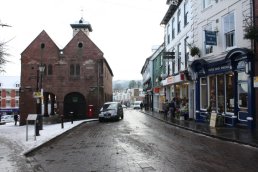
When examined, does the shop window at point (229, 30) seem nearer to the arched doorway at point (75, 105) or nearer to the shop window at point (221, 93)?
the shop window at point (221, 93)

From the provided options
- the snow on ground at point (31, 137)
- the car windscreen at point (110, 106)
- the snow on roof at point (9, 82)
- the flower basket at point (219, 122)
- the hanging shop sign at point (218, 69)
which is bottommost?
the snow on ground at point (31, 137)

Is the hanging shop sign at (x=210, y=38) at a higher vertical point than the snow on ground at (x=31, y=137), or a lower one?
higher

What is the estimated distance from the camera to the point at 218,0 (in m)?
22.3

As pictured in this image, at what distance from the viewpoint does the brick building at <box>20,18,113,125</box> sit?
43.0 metres

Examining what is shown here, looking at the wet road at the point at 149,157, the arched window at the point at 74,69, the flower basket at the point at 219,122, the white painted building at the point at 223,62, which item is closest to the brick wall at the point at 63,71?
the arched window at the point at 74,69

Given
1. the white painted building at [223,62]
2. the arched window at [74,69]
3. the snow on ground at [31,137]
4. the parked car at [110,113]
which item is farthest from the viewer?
the arched window at [74,69]

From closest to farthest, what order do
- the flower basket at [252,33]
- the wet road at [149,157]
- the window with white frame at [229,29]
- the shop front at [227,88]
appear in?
the wet road at [149,157], the flower basket at [252,33], the shop front at [227,88], the window with white frame at [229,29]

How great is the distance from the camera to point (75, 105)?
4353 centimetres

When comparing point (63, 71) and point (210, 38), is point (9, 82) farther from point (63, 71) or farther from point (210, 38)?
point (210, 38)

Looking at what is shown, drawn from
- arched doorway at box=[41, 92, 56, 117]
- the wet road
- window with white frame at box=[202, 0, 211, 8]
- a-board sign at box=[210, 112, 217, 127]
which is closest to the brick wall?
arched doorway at box=[41, 92, 56, 117]

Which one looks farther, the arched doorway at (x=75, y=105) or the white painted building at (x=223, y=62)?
the arched doorway at (x=75, y=105)

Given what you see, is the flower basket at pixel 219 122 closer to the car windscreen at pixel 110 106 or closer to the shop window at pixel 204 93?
the shop window at pixel 204 93

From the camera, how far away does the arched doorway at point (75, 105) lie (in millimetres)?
42894

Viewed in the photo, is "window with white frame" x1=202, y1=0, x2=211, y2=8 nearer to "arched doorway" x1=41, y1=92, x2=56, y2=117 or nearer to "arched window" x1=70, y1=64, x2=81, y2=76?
"arched window" x1=70, y1=64, x2=81, y2=76
